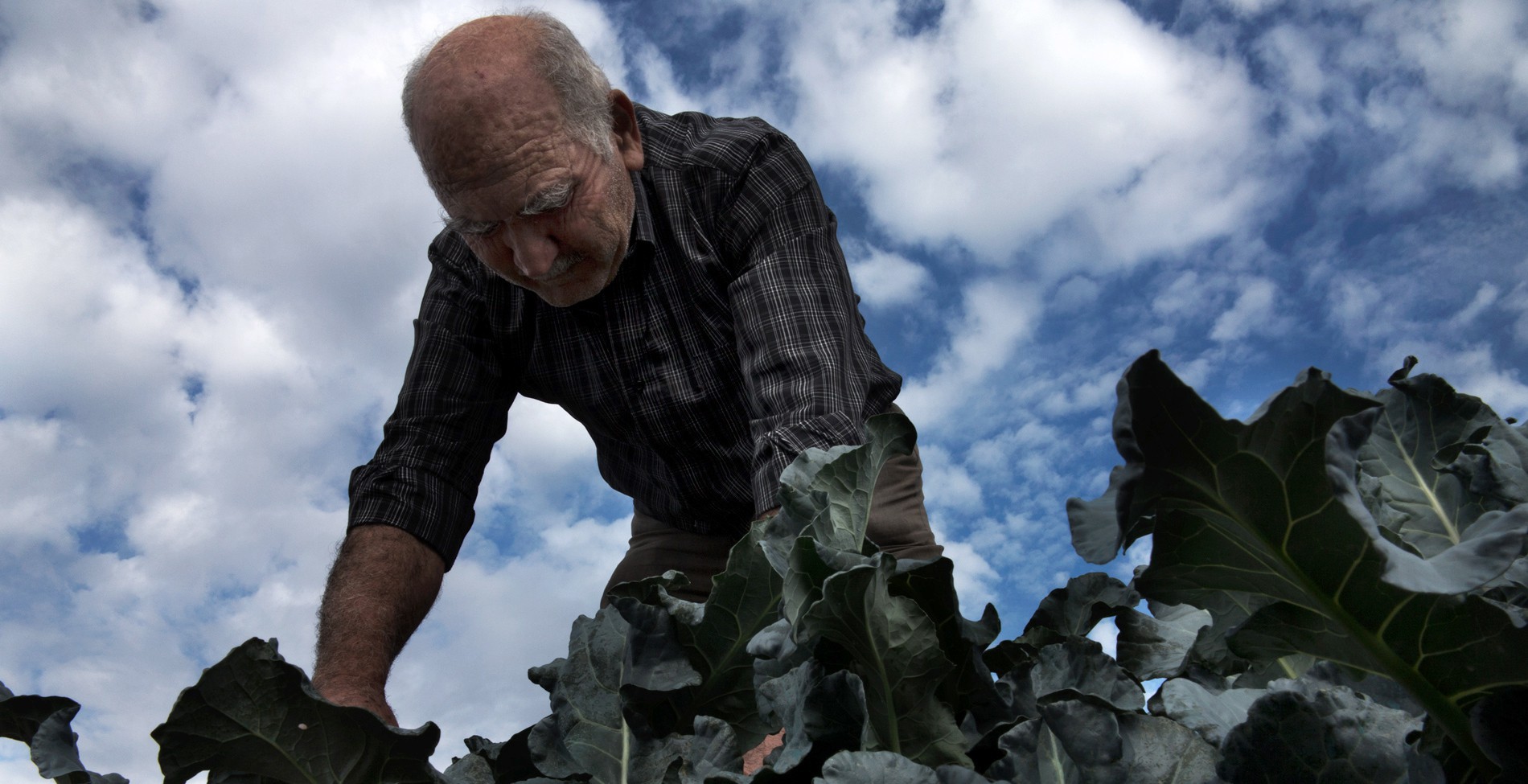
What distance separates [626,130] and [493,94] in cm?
58

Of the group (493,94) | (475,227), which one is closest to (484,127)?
(493,94)

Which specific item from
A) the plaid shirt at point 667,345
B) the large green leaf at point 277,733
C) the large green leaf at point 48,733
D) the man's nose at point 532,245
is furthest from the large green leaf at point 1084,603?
the man's nose at point 532,245

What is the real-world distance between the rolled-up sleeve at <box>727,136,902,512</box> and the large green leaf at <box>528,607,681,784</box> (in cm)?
125

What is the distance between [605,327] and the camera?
3.03 m

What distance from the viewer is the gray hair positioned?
8.64 feet

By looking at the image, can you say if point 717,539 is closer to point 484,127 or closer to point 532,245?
point 532,245

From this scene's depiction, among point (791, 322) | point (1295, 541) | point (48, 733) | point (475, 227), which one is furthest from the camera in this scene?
point (475, 227)

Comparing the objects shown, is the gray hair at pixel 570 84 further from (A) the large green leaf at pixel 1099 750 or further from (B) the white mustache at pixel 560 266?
(A) the large green leaf at pixel 1099 750

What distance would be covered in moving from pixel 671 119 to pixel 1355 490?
2.93 meters

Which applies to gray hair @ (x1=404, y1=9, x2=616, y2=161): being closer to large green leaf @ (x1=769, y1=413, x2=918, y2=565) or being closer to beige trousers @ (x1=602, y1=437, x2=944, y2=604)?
beige trousers @ (x1=602, y1=437, x2=944, y2=604)

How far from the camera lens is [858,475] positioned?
0.68 metres

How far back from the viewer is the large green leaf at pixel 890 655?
582 millimetres

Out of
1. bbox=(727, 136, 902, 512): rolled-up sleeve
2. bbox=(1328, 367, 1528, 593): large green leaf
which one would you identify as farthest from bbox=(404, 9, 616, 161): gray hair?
bbox=(1328, 367, 1528, 593): large green leaf

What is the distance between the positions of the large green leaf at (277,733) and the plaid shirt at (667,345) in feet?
5.60
